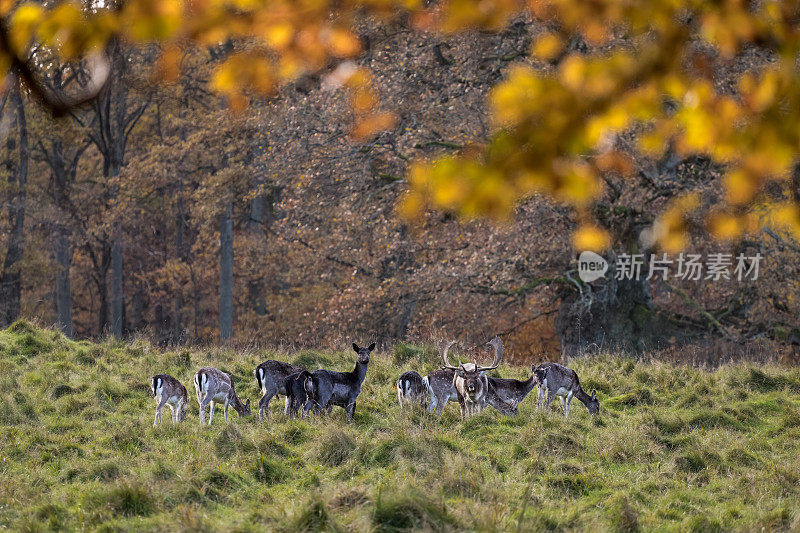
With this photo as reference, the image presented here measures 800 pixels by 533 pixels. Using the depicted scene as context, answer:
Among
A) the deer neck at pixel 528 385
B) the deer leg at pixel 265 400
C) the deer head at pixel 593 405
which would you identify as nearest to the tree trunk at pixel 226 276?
the deer leg at pixel 265 400

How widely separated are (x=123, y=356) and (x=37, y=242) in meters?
16.3

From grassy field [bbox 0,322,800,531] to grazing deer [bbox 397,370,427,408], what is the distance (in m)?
0.32

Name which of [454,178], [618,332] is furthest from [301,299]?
[454,178]

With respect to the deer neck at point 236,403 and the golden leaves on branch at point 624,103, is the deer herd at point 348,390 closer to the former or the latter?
the deer neck at point 236,403

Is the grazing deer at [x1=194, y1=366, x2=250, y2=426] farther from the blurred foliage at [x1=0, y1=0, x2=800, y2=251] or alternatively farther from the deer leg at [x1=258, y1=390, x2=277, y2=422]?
the blurred foliage at [x1=0, y1=0, x2=800, y2=251]

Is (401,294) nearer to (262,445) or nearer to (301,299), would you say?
(262,445)

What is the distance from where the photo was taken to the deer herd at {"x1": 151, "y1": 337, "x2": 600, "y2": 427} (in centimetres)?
1125

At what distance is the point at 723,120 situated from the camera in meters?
4.39

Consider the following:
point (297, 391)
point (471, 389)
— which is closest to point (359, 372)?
point (297, 391)

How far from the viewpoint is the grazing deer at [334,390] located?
11312 millimetres

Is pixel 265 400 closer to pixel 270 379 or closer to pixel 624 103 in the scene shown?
pixel 270 379

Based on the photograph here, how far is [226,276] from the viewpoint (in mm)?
27031

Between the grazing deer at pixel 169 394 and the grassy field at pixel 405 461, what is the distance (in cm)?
21

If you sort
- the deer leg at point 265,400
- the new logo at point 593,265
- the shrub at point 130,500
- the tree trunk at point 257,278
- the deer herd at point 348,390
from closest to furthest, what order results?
the shrub at point 130,500 < the deer herd at point 348,390 < the deer leg at point 265,400 < the new logo at point 593,265 < the tree trunk at point 257,278
